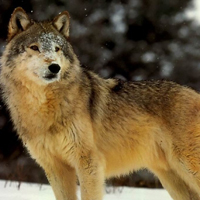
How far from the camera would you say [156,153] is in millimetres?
5488

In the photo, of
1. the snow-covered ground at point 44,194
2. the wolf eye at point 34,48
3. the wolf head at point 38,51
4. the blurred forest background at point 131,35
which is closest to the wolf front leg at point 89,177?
the wolf head at point 38,51

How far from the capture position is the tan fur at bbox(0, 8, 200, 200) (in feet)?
15.9

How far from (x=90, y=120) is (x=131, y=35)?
29.0 feet

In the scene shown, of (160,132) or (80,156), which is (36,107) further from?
(160,132)

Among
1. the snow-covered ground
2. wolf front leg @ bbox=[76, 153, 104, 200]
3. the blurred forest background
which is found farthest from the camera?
the blurred forest background

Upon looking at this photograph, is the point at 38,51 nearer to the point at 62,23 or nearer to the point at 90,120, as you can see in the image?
the point at 62,23

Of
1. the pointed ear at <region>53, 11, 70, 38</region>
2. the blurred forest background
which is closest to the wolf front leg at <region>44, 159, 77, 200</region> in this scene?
the pointed ear at <region>53, 11, 70, 38</region>

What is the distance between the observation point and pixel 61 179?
5191 millimetres

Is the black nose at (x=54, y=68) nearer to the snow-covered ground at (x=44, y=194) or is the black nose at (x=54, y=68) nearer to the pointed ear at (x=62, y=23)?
the pointed ear at (x=62, y=23)

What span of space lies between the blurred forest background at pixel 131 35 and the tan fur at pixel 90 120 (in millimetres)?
7187

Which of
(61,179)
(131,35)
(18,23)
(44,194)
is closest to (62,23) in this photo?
(18,23)

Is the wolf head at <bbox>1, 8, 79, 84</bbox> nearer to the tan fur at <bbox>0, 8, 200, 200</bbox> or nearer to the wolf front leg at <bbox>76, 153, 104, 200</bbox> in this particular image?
the tan fur at <bbox>0, 8, 200, 200</bbox>

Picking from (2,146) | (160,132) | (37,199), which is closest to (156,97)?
(160,132)

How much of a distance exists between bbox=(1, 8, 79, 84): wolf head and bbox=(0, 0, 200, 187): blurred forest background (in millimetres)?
7370
